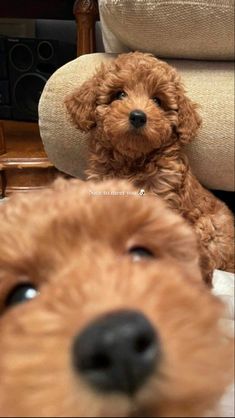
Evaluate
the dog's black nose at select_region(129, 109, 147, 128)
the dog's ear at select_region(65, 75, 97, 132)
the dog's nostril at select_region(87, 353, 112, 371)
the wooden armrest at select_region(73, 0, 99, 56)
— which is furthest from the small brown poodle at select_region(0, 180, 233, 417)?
the wooden armrest at select_region(73, 0, 99, 56)

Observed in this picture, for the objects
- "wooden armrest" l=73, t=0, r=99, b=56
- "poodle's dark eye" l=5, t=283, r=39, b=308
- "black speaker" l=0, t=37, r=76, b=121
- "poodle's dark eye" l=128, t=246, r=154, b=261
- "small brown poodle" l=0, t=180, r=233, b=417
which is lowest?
"black speaker" l=0, t=37, r=76, b=121

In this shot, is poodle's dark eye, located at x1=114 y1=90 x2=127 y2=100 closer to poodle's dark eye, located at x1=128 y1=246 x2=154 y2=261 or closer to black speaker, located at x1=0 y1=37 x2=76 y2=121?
black speaker, located at x1=0 y1=37 x2=76 y2=121

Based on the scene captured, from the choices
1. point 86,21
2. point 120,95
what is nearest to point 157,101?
point 120,95

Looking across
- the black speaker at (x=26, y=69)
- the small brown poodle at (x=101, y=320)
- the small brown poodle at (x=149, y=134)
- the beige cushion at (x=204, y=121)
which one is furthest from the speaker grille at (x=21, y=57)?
the small brown poodle at (x=101, y=320)

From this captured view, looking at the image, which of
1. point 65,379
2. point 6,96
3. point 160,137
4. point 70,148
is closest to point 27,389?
point 65,379

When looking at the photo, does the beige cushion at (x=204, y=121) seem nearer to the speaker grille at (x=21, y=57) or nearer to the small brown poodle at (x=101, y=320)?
the speaker grille at (x=21, y=57)

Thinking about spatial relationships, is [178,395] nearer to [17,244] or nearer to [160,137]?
[17,244]
